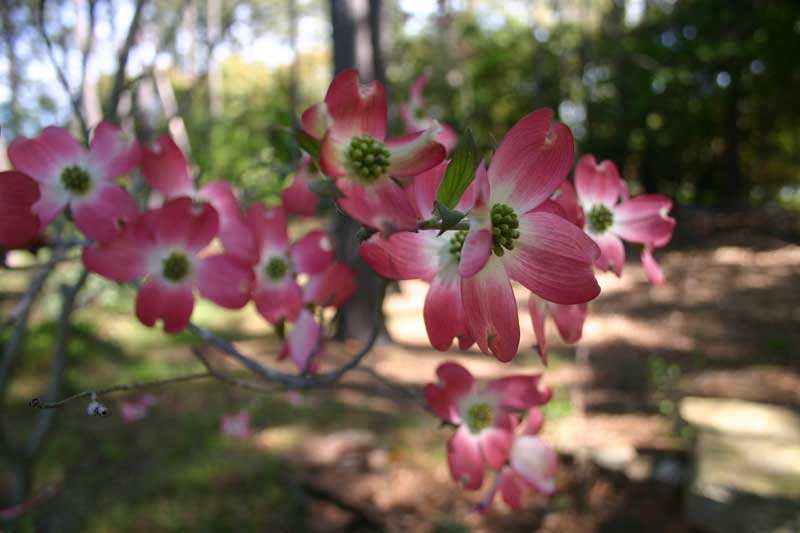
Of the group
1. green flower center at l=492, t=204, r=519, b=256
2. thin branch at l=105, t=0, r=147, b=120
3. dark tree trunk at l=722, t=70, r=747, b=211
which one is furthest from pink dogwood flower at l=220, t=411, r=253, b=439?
dark tree trunk at l=722, t=70, r=747, b=211

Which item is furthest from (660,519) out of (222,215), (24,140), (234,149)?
(234,149)

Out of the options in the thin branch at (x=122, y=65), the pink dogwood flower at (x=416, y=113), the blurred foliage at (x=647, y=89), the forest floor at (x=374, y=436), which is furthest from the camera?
the blurred foliage at (x=647, y=89)

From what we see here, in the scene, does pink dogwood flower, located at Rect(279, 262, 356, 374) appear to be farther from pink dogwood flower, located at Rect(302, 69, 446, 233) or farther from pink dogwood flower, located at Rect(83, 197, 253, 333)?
pink dogwood flower, located at Rect(302, 69, 446, 233)

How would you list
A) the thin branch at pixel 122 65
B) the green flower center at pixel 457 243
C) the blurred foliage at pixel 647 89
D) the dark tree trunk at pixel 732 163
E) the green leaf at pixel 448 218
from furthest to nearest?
the dark tree trunk at pixel 732 163 → the blurred foliage at pixel 647 89 → the thin branch at pixel 122 65 → the green flower center at pixel 457 243 → the green leaf at pixel 448 218

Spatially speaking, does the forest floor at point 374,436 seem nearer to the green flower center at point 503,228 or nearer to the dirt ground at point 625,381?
the dirt ground at point 625,381

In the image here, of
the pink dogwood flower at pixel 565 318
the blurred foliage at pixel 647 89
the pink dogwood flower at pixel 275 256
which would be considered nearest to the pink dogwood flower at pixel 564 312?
the pink dogwood flower at pixel 565 318

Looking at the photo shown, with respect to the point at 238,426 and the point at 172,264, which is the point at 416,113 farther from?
the point at 238,426
